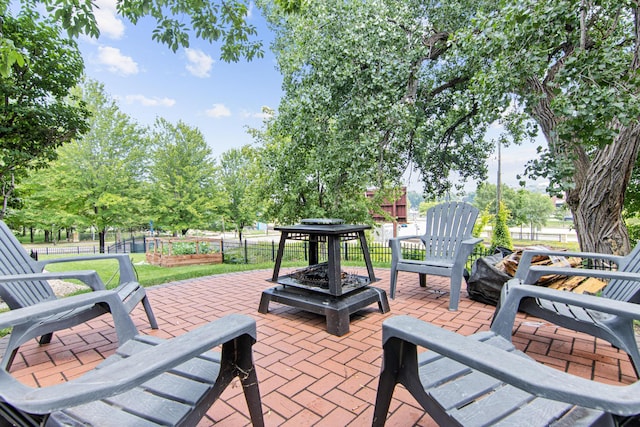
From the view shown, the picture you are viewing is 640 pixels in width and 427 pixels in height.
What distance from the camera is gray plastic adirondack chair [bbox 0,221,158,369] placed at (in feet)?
5.75

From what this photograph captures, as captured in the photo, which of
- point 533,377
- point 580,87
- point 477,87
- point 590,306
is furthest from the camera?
point 477,87

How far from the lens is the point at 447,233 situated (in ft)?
12.0

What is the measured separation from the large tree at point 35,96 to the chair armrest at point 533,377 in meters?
5.30

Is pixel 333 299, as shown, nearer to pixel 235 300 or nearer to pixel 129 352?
pixel 235 300

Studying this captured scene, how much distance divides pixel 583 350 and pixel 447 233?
5.59 ft

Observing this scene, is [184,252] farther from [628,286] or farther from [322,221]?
[628,286]

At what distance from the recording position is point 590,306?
3.60ft

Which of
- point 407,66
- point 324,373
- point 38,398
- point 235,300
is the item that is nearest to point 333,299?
point 324,373

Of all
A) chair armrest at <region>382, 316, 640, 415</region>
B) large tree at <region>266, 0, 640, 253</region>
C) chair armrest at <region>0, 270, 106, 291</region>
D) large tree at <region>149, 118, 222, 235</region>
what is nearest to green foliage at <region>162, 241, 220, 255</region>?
large tree at <region>149, 118, 222, 235</region>

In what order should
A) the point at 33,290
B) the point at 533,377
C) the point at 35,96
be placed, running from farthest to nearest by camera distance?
the point at 35,96, the point at 33,290, the point at 533,377

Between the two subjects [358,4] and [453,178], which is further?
[453,178]

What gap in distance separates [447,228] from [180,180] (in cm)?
1220

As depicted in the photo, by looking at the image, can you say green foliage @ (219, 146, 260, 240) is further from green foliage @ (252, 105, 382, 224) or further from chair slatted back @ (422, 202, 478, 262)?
chair slatted back @ (422, 202, 478, 262)

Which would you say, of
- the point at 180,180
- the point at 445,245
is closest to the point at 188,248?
the point at 180,180
